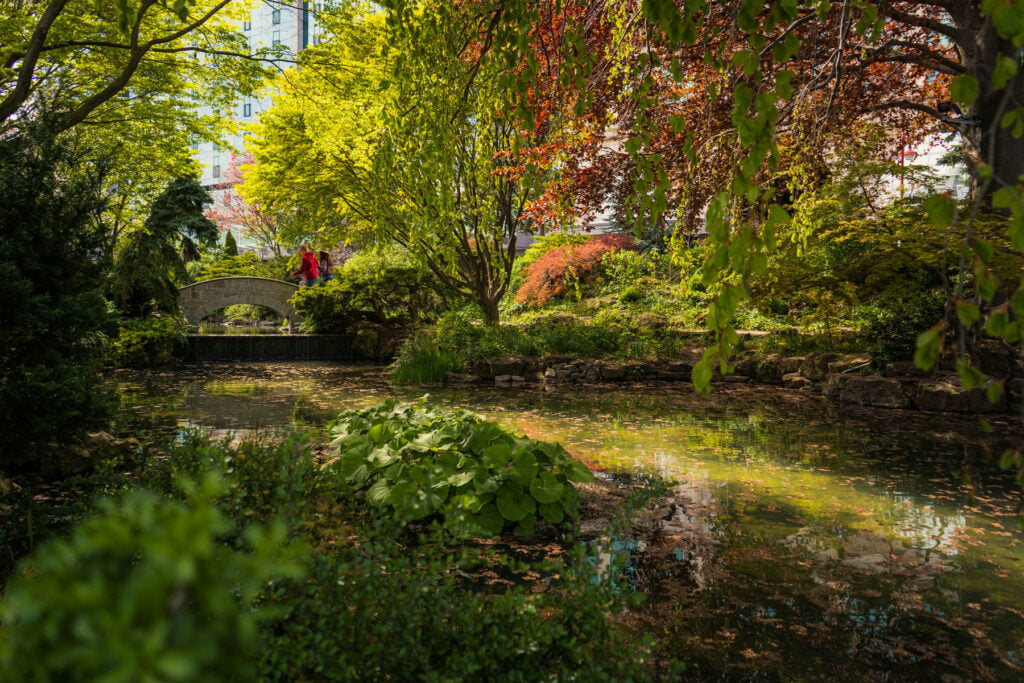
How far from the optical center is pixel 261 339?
1689 cm

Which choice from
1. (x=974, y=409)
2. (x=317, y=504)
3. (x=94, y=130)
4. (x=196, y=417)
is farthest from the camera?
(x=94, y=130)

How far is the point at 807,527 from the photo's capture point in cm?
391

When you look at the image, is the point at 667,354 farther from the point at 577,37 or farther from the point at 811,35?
the point at 577,37

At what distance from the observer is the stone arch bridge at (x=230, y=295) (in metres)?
18.6

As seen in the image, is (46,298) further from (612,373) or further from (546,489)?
(612,373)

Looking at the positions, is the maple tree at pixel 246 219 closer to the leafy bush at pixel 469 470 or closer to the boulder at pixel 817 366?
the boulder at pixel 817 366

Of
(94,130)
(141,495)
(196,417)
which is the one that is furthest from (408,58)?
(94,130)

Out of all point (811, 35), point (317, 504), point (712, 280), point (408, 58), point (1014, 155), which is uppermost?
point (811, 35)

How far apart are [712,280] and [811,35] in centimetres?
785

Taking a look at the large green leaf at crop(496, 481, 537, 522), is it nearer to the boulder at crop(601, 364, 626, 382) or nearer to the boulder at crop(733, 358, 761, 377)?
the boulder at crop(601, 364, 626, 382)

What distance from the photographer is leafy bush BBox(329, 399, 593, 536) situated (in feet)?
11.8

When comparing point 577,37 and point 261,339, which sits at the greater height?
point 577,37

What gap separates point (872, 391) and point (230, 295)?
58.1 ft

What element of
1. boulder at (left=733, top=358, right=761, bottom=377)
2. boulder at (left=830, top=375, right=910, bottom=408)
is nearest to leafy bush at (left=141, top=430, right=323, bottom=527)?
boulder at (left=830, top=375, right=910, bottom=408)
